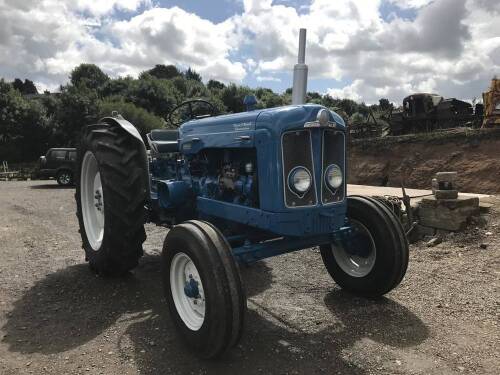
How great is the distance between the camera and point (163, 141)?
5527 millimetres

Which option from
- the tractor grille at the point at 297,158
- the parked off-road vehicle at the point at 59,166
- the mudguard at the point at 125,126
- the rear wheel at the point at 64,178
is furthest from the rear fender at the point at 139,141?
the rear wheel at the point at 64,178

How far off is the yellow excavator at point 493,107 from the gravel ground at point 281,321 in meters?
9.05

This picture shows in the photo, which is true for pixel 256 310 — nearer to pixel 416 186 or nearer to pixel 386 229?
pixel 386 229

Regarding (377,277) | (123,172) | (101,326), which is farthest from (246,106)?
(101,326)

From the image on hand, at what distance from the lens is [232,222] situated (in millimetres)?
4059

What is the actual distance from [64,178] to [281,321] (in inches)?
643

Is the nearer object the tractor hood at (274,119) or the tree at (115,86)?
the tractor hood at (274,119)

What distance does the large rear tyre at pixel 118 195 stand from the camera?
4.30 meters

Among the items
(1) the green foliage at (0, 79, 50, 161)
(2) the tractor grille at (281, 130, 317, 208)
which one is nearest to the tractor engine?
(2) the tractor grille at (281, 130, 317, 208)

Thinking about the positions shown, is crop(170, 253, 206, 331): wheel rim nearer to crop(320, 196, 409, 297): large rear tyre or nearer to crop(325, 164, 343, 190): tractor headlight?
crop(325, 164, 343, 190): tractor headlight

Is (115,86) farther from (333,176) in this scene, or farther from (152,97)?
(333,176)

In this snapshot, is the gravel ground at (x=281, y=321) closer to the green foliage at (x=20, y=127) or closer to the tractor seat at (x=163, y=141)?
the tractor seat at (x=163, y=141)

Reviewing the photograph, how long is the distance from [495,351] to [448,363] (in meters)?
0.43

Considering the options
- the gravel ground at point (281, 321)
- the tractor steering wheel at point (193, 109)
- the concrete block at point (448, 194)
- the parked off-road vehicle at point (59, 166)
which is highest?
the tractor steering wheel at point (193, 109)
